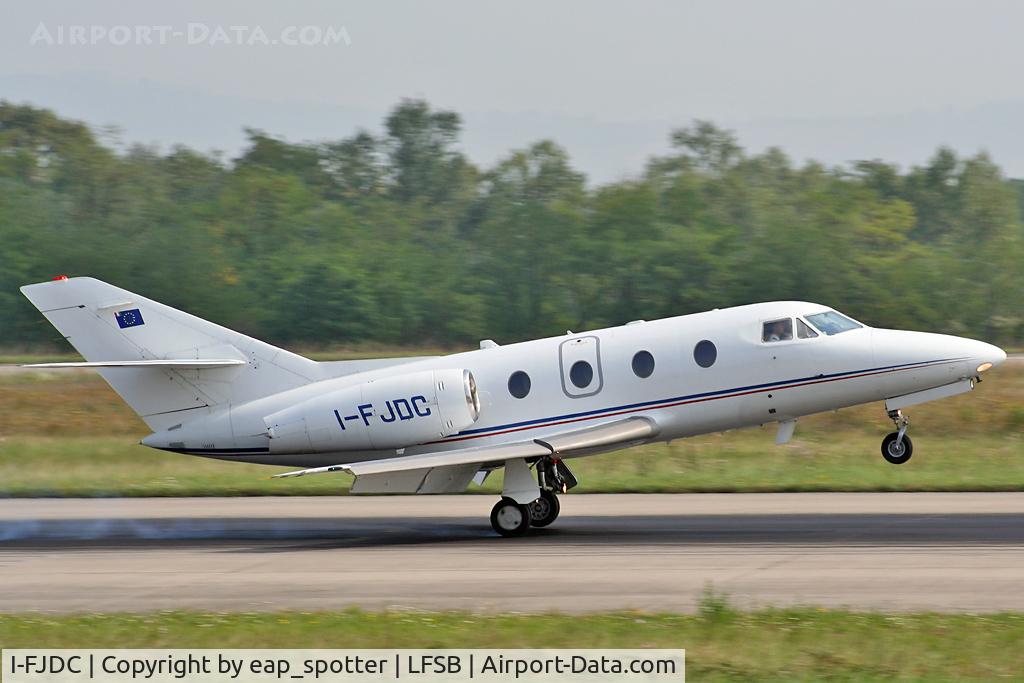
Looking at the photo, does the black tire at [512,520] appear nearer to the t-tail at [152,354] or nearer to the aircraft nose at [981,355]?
the t-tail at [152,354]

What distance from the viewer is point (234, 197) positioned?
61.1 metres

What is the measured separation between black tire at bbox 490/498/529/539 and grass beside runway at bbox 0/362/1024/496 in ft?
19.0

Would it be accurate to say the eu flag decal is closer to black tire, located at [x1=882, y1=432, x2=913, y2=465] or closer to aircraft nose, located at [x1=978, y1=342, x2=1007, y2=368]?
black tire, located at [x1=882, y1=432, x2=913, y2=465]

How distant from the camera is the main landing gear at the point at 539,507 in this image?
1866 centimetres

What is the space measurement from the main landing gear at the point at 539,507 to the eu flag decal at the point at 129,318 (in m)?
6.48

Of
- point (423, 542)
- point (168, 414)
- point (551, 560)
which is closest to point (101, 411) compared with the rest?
point (168, 414)

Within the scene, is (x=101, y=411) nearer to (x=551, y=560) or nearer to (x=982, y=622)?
(x=551, y=560)

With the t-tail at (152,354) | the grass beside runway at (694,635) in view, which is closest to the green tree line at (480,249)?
the t-tail at (152,354)

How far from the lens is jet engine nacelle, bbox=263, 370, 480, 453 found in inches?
760

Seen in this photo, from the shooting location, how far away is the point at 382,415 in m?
19.5

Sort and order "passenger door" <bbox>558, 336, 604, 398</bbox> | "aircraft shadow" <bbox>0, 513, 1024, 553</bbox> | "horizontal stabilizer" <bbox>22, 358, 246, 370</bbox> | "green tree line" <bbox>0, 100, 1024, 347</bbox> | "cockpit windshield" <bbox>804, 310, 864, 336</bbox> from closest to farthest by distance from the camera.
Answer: "aircraft shadow" <bbox>0, 513, 1024, 553</bbox>, "cockpit windshield" <bbox>804, 310, 864, 336</bbox>, "passenger door" <bbox>558, 336, 604, 398</bbox>, "horizontal stabilizer" <bbox>22, 358, 246, 370</bbox>, "green tree line" <bbox>0, 100, 1024, 347</bbox>

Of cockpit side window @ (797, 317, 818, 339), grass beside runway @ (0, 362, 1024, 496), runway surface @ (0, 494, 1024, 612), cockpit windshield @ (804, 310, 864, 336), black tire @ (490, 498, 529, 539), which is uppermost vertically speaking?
cockpit windshield @ (804, 310, 864, 336)

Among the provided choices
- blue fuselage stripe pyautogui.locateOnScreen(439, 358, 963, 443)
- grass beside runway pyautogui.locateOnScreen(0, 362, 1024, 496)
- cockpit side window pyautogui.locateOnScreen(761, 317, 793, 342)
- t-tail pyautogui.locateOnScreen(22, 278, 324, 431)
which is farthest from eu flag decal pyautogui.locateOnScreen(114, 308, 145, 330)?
cockpit side window pyautogui.locateOnScreen(761, 317, 793, 342)

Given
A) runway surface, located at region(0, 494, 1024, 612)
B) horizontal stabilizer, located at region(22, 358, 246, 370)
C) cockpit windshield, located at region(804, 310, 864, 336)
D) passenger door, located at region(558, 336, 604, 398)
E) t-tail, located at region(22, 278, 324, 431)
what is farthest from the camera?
t-tail, located at region(22, 278, 324, 431)
